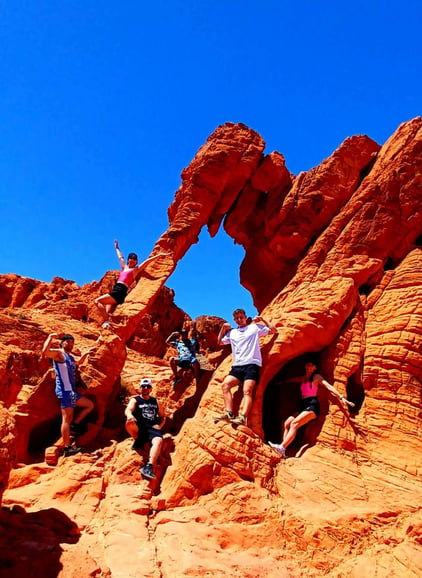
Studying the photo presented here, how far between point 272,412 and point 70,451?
3729 millimetres

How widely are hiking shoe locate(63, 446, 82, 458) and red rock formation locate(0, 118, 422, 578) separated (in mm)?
151

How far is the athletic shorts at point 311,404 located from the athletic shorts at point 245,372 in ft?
3.33

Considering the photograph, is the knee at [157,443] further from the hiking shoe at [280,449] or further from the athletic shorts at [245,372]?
the hiking shoe at [280,449]

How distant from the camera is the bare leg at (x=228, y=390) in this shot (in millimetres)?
7082

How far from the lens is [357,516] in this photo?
233 inches

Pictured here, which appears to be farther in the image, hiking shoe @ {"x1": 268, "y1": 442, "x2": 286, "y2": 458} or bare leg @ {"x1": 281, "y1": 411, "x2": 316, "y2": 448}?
bare leg @ {"x1": 281, "y1": 411, "x2": 316, "y2": 448}

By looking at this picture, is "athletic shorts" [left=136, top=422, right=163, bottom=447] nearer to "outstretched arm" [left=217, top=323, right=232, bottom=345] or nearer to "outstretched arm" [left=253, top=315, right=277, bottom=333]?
"outstretched arm" [left=217, top=323, right=232, bottom=345]

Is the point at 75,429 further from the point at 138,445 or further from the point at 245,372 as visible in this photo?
the point at 245,372

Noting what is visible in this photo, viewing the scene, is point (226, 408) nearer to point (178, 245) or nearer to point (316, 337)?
point (316, 337)

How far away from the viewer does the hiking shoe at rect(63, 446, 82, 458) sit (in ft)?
23.8

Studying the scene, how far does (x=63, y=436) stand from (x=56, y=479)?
34.2 inches

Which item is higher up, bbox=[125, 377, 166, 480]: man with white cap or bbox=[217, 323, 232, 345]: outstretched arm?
bbox=[217, 323, 232, 345]: outstretched arm

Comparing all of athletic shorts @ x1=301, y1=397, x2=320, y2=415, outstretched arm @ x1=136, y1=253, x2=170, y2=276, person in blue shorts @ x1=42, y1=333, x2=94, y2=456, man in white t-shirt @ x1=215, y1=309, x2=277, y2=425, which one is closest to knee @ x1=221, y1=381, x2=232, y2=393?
man in white t-shirt @ x1=215, y1=309, x2=277, y2=425

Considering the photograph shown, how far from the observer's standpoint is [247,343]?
7477mm
